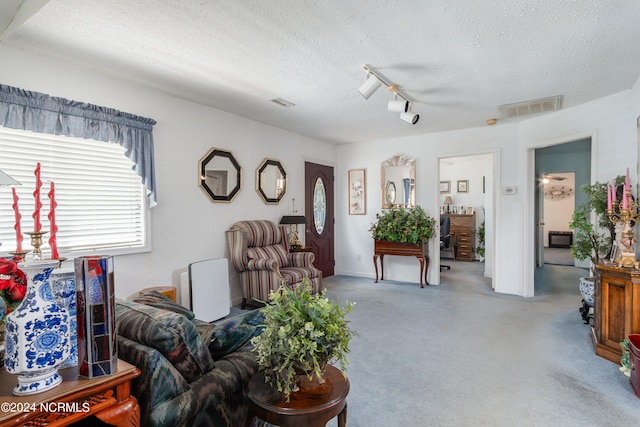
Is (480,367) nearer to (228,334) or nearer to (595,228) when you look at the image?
(228,334)

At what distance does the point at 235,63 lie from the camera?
9.09 feet

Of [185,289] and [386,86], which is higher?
[386,86]

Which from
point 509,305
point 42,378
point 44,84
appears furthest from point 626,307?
point 44,84

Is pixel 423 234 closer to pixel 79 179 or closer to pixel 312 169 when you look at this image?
pixel 312 169

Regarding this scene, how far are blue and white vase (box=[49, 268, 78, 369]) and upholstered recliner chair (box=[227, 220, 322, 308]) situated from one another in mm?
2713

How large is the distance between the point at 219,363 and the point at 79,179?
237cm

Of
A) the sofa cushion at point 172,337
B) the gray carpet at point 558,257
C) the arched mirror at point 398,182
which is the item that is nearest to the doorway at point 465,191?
the gray carpet at point 558,257

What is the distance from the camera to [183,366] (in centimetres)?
133

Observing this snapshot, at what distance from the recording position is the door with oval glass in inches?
224

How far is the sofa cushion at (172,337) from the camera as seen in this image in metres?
1.29

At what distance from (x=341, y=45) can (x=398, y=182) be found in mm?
3581

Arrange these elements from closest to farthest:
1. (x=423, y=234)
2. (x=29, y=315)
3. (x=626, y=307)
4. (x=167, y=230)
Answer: (x=29, y=315), (x=626, y=307), (x=167, y=230), (x=423, y=234)

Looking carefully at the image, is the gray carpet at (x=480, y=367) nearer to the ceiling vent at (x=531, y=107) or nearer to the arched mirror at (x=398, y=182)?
the arched mirror at (x=398, y=182)

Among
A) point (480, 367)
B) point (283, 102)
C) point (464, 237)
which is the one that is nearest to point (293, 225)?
point (283, 102)
